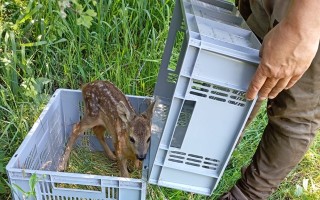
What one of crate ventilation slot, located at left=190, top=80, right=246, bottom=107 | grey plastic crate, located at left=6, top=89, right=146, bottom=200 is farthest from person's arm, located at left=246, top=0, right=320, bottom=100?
grey plastic crate, located at left=6, top=89, right=146, bottom=200

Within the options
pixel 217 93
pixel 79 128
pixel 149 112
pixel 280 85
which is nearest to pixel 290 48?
pixel 280 85

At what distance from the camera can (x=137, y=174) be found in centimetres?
292

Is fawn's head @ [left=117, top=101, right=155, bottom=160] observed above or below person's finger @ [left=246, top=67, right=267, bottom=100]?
below

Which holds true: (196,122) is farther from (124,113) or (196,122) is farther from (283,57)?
(124,113)

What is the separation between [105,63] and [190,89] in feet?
5.27

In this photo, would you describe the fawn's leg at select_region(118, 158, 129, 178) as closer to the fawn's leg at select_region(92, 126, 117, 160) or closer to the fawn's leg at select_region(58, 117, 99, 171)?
the fawn's leg at select_region(92, 126, 117, 160)

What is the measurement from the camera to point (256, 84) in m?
1.75

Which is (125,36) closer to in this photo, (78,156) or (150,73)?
(150,73)

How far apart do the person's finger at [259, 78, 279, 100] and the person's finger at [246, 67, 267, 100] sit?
Result: 0.03 metres

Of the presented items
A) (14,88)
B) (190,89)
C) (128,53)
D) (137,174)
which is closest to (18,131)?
(14,88)

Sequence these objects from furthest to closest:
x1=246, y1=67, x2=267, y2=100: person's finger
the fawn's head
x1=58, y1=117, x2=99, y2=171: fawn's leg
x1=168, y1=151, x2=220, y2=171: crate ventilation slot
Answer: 1. x1=58, y1=117, x2=99, y2=171: fawn's leg
2. the fawn's head
3. x1=168, y1=151, x2=220, y2=171: crate ventilation slot
4. x1=246, y1=67, x2=267, y2=100: person's finger

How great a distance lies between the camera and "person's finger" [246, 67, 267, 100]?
173 cm

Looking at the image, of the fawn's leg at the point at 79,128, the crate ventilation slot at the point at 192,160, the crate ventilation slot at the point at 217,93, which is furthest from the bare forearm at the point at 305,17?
the fawn's leg at the point at 79,128

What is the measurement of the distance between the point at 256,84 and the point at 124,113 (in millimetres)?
1199
